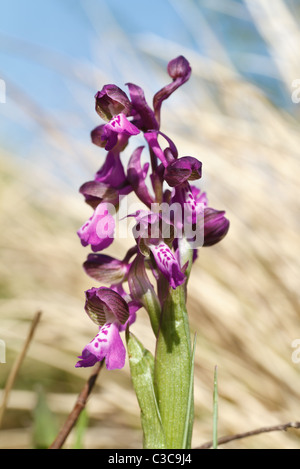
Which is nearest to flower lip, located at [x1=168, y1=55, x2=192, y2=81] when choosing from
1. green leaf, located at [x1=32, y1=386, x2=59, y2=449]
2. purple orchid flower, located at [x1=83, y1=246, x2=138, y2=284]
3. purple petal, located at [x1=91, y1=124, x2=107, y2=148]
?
purple petal, located at [x1=91, y1=124, x2=107, y2=148]

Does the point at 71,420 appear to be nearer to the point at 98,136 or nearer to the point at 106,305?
the point at 106,305

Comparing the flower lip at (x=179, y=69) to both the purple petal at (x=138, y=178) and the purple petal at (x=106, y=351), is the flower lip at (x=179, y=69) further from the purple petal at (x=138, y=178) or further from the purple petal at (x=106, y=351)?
the purple petal at (x=106, y=351)

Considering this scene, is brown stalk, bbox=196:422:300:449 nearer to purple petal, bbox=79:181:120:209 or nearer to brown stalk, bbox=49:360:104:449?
brown stalk, bbox=49:360:104:449

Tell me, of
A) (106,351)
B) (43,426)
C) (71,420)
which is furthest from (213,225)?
(43,426)

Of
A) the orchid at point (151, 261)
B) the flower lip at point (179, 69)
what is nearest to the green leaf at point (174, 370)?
the orchid at point (151, 261)

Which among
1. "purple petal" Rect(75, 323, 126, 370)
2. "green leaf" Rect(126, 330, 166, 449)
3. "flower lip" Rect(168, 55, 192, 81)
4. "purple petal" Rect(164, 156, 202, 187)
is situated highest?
"flower lip" Rect(168, 55, 192, 81)
